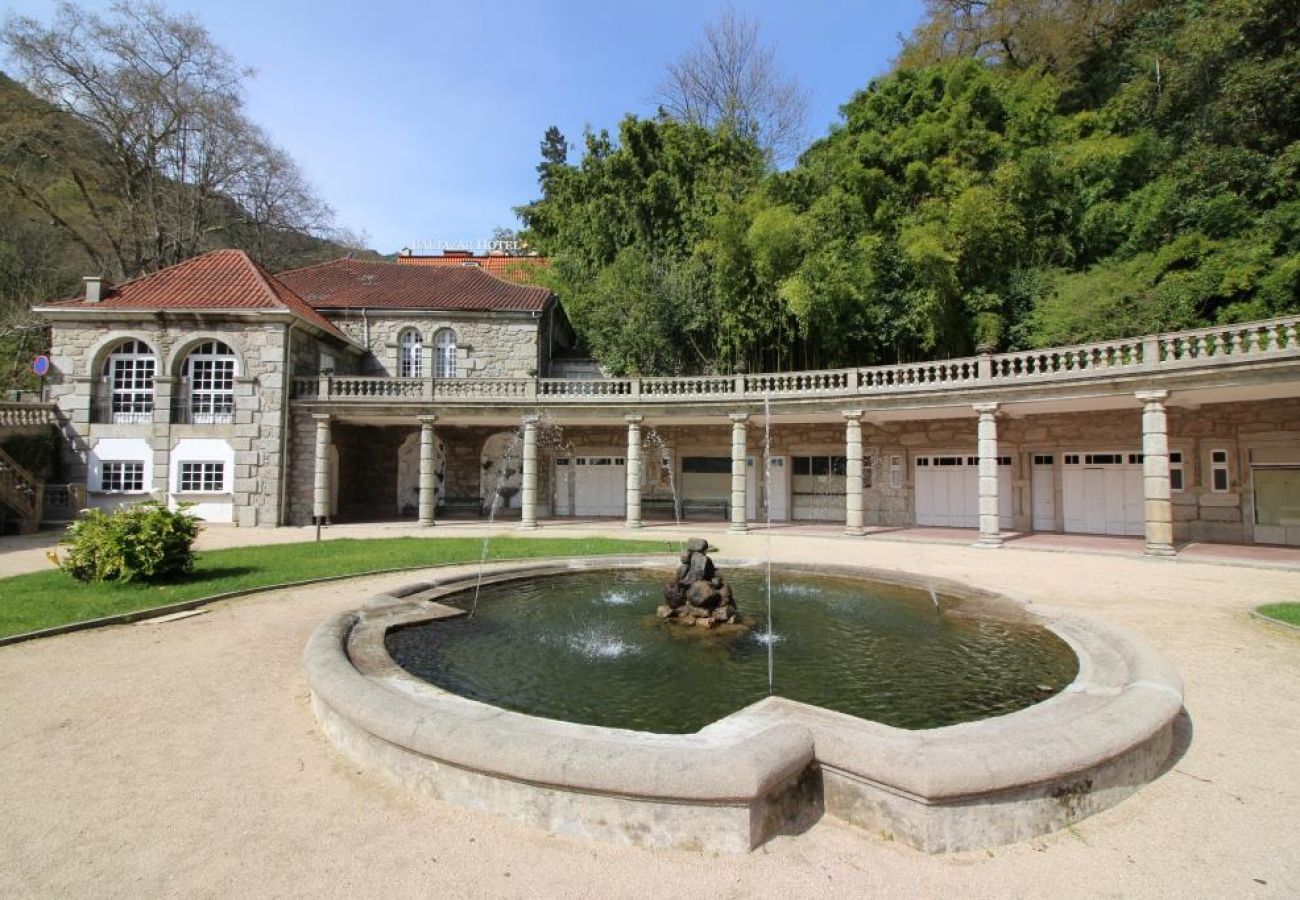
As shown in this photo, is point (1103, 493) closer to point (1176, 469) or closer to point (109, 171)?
point (1176, 469)

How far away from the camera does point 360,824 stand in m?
3.37

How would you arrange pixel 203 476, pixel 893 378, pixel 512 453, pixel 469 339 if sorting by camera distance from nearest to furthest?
pixel 893 378
pixel 203 476
pixel 512 453
pixel 469 339

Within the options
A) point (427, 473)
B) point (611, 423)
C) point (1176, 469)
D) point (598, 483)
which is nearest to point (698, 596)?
point (611, 423)

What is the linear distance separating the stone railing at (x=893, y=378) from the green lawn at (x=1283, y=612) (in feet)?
22.4

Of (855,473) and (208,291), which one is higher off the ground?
(208,291)

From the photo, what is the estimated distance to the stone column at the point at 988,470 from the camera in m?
16.5

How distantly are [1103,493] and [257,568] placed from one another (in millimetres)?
21432

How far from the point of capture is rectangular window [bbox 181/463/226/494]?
20.2m

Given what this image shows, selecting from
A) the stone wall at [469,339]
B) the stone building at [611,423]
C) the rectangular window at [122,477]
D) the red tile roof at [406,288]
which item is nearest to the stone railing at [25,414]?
the stone building at [611,423]

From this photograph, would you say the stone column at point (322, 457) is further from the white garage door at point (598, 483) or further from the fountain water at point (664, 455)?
the fountain water at point (664, 455)

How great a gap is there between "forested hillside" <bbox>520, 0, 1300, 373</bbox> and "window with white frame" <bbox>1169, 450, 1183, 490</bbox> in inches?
137

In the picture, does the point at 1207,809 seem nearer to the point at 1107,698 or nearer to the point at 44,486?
the point at 1107,698

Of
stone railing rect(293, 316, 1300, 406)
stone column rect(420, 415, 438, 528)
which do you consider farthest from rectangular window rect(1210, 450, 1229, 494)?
stone column rect(420, 415, 438, 528)

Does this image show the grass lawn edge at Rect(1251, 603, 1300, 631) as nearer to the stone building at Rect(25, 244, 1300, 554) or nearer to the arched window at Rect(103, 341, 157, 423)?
the stone building at Rect(25, 244, 1300, 554)
